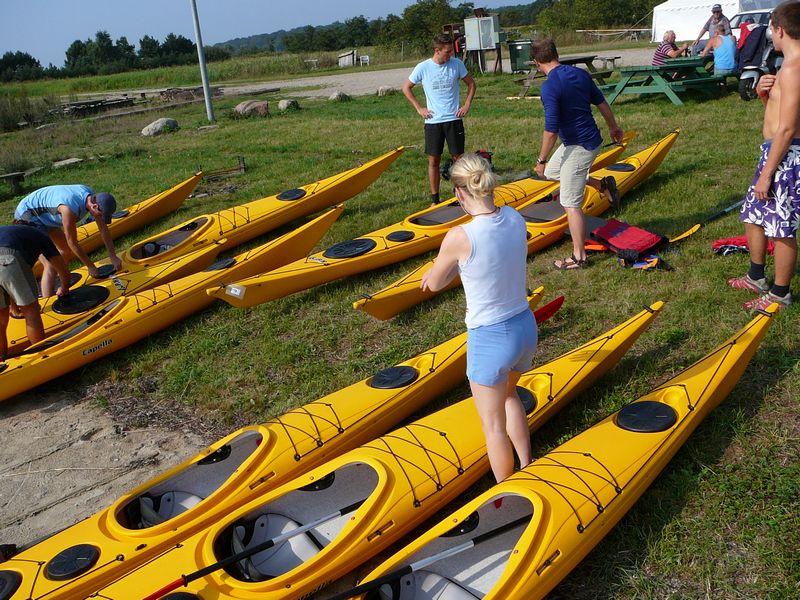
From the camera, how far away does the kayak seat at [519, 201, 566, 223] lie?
6664 mm

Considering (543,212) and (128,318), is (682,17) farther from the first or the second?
(128,318)

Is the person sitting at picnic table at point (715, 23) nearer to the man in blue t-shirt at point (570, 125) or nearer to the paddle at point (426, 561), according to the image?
the man in blue t-shirt at point (570, 125)

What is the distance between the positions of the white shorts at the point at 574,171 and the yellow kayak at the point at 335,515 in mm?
2089

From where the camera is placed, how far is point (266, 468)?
367cm

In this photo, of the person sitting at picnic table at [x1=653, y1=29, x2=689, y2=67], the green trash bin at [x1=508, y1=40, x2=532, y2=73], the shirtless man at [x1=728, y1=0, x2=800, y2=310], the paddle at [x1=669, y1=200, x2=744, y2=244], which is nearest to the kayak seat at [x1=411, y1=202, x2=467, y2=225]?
the paddle at [x1=669, y1=200, x2=744, y2=244]

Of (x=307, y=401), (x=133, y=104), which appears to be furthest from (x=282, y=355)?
(x=133, y=104)

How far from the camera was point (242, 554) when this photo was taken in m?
2.96

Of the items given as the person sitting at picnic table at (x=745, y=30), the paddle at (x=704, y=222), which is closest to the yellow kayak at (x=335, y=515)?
the paddle at (x=704, y=222)

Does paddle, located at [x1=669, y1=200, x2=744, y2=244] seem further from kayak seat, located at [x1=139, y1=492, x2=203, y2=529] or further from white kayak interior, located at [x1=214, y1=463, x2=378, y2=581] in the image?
kayak seat, located at [x1=139, y1=492, x2=203, y2=529]

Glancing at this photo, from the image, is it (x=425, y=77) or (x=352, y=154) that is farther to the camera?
(x=352, y=154)

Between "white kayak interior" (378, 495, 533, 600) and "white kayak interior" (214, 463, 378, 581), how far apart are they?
0.44 metres

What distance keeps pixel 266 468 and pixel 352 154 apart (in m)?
8.41

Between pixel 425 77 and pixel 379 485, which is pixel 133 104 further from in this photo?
pixel 379 485

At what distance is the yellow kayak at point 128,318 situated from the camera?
5309 millimetres
